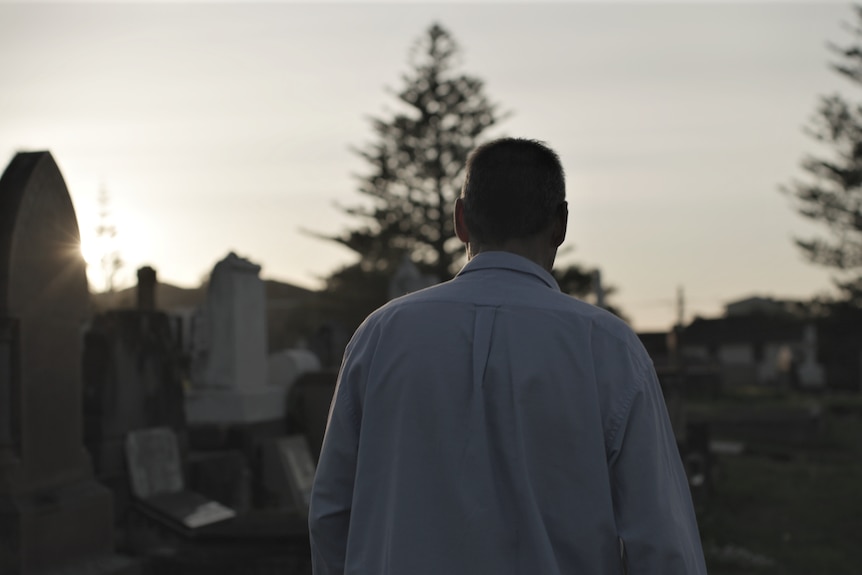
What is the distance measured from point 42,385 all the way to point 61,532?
2.59ft

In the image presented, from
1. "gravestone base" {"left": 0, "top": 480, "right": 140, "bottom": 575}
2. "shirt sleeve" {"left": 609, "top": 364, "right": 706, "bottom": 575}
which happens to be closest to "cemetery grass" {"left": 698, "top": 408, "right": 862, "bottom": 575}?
"gravestone base" {"left": 0, "top": 480, "right": 140, "bottom": 575}

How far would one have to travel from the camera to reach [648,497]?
6.60 feet

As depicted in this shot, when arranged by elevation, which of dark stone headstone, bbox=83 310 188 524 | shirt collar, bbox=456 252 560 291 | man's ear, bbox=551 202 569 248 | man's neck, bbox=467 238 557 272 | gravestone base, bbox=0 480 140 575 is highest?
man's ear, bbox=551 202 569 248

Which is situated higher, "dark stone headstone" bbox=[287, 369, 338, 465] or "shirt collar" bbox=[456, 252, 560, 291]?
"shirt collar" bbox=[456, 252, 560, 291]

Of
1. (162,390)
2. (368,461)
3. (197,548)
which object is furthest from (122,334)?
(368,461)

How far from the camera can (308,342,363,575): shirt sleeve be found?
7.33 feet

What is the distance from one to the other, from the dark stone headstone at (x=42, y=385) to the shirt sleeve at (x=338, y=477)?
11.7 feet

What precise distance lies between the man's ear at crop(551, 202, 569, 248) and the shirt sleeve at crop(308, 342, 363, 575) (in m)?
0.50

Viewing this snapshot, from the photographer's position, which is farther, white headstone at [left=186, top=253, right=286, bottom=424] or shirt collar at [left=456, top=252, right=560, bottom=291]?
white headstone at [left=186, top=253, right=286, bottom=424]

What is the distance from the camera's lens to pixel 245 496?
903cm

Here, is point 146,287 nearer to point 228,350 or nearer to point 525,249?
point 228,350

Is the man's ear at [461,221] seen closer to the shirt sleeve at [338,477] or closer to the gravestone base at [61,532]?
the shirt sleeve at [338,477]

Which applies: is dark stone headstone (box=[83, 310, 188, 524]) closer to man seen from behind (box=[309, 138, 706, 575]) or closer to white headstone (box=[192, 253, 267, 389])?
white headstone (box=[192, 253, 267, 389])

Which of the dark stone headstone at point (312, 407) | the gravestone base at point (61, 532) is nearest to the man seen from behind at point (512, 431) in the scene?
the gravestone base at point (61, 532)
